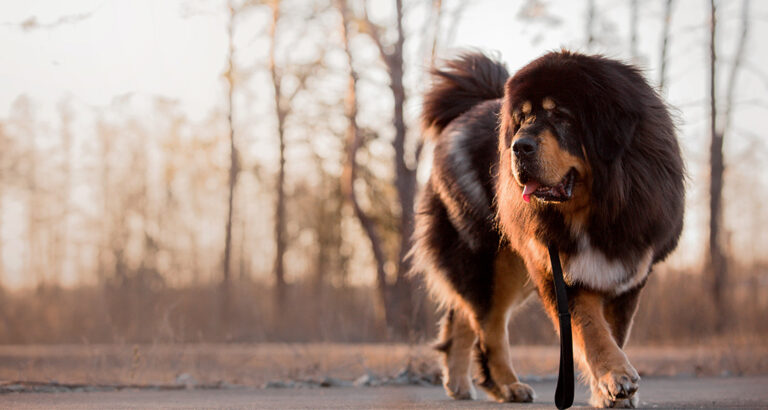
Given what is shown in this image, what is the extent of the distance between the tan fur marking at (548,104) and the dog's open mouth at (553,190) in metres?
0.32

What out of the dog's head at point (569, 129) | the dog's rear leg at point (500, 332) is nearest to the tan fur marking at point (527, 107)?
the dog's head at point (569, 129)

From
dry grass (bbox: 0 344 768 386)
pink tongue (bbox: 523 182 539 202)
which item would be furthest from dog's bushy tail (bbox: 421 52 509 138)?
dry grass (bbox: 0 344 768 386)

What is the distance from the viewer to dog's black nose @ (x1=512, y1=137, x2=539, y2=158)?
3.96 meters

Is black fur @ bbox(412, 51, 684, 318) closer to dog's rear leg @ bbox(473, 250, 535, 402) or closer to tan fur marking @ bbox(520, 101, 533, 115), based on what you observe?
tan fur marking @ bbox(520, 101, 533, 115)

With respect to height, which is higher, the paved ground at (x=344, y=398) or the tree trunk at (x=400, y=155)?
the tree trunk at (x=400, y=155)

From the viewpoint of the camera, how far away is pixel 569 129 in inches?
163

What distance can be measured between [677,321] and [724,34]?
6.01m

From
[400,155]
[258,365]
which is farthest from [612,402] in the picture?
[400,155]

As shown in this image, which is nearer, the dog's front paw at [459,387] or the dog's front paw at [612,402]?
the dog's front paw at [612,402]

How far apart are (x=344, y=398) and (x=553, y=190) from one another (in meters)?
2.14

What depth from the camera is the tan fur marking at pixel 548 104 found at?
4.21 m

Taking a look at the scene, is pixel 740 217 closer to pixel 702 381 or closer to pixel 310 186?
pixel 310 186

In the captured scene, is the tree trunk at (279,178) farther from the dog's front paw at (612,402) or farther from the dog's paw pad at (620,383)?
the dog's paw pad at (620,383)

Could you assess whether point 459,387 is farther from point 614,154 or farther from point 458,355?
A: point 614,154
